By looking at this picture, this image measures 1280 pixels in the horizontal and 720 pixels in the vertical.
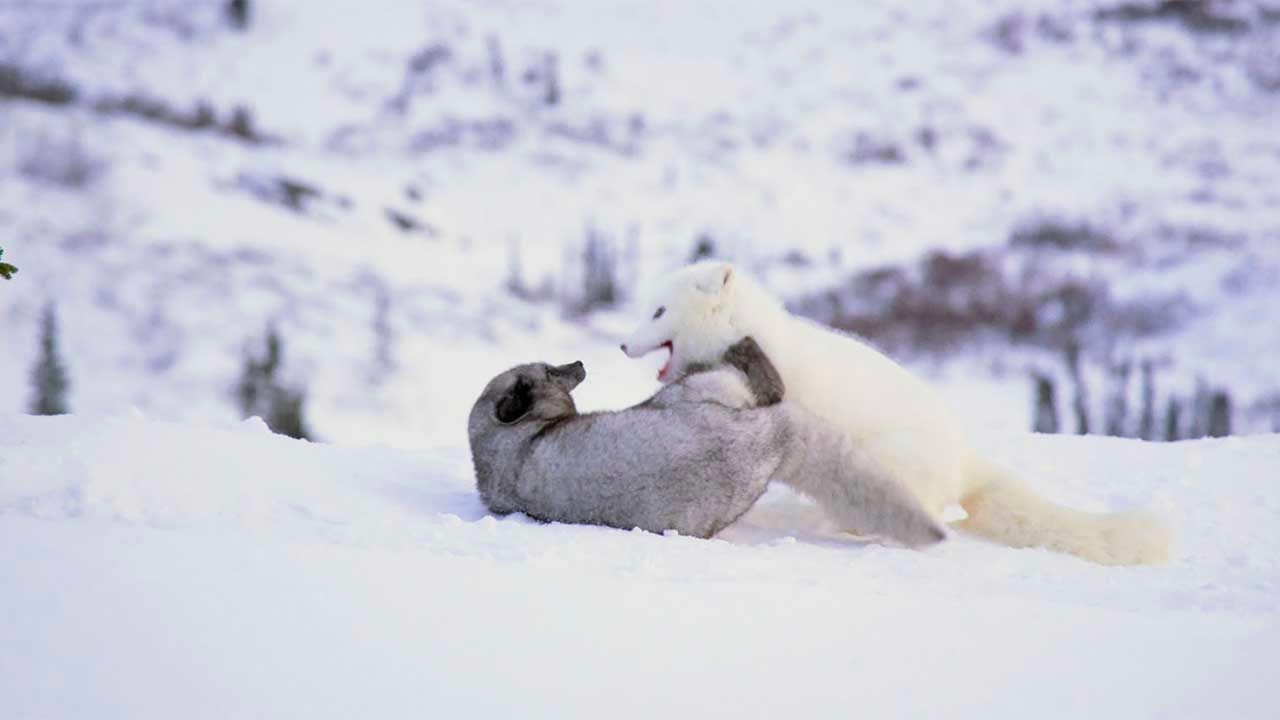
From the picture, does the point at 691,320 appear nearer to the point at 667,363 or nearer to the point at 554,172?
the point at 667,363

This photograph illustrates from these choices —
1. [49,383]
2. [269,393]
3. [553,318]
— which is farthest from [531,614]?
[553,318]

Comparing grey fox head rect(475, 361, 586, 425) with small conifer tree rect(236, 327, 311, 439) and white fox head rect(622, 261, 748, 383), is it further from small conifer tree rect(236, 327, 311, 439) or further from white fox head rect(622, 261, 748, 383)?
small conifer tree rect(236, 327, 311, 439)

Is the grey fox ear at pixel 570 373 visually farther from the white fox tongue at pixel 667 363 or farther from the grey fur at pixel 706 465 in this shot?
the grey fur at pixel 706 465

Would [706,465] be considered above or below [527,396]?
below

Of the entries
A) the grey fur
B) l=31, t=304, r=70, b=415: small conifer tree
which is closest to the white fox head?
the grey fur

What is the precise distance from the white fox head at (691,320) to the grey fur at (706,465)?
214 millimetres

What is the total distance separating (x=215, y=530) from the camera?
13.0 feet

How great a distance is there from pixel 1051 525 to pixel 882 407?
2.60 feet

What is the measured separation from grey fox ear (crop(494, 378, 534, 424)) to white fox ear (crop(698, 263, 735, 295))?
836mm

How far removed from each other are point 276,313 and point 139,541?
1318cm

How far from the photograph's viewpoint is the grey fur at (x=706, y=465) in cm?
455

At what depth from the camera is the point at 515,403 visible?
17.0ft

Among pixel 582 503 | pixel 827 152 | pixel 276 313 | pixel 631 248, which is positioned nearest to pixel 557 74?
pixel 827 152

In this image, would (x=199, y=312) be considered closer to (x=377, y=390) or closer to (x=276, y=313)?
(x=276, y=313)
